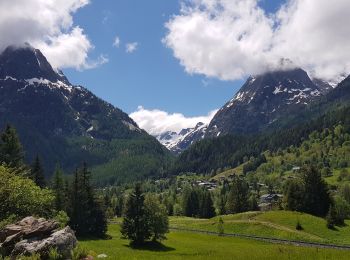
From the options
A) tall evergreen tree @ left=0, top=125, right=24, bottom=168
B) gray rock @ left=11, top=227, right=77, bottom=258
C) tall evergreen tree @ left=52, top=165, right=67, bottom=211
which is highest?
tall evergreen tree @ left=0, top=125, right=24, bottom=168

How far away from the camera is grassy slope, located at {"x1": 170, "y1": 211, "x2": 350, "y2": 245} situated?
10569 centimetres

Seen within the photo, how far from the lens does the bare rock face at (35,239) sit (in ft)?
128

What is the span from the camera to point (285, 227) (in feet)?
376

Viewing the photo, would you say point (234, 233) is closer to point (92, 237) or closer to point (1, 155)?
point (92, 237)

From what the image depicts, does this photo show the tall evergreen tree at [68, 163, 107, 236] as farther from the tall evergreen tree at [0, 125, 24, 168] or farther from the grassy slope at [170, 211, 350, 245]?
the grassy slope at [170, 211, 350, 245]

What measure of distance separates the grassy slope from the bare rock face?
72275 mm

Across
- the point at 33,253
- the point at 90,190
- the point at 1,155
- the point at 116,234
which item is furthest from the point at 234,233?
the point at 33,253

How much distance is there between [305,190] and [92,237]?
69.8 metres

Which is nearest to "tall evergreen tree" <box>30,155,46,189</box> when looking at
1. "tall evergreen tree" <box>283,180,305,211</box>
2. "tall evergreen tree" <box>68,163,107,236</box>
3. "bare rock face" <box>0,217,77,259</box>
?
"tall evergreen tree" <box>68,163,107,236</box>

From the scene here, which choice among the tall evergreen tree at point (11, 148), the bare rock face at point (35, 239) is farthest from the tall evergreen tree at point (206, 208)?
the bare rock face at point (35, 239)

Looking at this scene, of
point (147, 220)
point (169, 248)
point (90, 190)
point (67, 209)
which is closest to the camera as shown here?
point (169, 248)

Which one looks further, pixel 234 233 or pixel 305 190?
pixel 305 190

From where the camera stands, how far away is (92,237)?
93.5 metres

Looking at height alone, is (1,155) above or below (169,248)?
above
